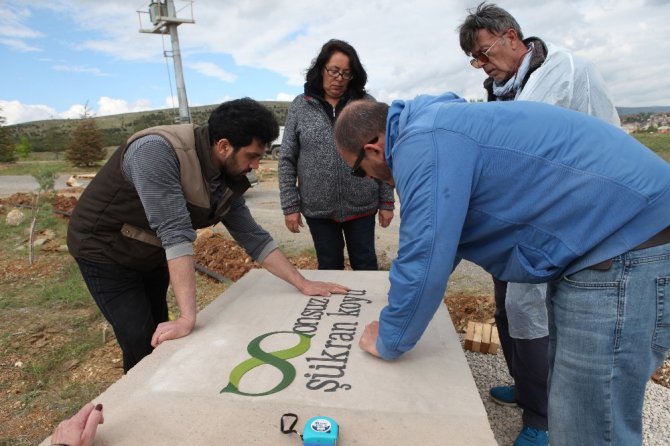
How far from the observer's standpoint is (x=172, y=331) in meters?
1.94

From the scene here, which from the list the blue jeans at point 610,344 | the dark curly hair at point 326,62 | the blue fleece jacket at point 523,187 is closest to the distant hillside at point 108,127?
the dark curly hair at point 326,62

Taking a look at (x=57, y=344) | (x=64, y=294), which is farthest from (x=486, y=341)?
(x=64, y=294)

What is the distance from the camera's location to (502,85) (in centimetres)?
230

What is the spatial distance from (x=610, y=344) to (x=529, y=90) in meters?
1.14

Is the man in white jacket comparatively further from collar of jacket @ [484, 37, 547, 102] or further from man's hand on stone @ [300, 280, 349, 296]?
man's hand on stone @ [300, 280, 349, 296]

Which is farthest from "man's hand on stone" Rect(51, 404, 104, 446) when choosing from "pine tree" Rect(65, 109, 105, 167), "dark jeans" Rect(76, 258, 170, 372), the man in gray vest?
"pine tree" Rect(65, 109, 105, 167)

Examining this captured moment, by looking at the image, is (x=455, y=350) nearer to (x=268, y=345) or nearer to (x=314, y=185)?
(x=268, y=345)

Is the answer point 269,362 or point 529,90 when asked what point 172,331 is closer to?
point 269,362

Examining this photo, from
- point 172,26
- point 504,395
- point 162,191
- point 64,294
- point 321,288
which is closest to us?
point 162,191

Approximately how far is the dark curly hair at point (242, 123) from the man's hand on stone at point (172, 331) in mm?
750

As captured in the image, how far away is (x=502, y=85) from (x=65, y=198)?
32.4 ft

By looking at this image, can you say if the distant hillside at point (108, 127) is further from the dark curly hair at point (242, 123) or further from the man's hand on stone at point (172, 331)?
the man's hand on stone at point (172, 331)

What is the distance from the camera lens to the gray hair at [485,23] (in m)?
2.13

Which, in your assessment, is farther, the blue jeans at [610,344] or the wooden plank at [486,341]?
the wooden plank at [486,341]
